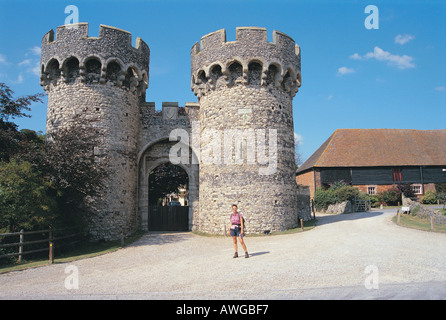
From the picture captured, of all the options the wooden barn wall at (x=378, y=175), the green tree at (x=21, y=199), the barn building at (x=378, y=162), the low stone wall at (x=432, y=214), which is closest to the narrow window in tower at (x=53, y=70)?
the green tree at (x=21, y=199)

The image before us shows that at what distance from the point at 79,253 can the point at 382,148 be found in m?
29.9

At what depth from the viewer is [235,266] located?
7.95 m

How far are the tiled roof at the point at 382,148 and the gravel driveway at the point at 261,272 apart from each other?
19.4 meters

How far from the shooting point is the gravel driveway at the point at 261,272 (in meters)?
5.69

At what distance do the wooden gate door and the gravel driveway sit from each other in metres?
5.62

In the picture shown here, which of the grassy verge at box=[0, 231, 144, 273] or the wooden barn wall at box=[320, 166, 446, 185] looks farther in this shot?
the wooden barn wall at box=[320, 166, 446, 185]

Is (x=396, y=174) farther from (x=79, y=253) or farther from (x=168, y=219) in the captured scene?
(x=79, y=253)

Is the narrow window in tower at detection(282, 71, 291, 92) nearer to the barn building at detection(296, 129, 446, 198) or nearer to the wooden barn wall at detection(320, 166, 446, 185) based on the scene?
the barn building at detection(296, 129, 446, 198)

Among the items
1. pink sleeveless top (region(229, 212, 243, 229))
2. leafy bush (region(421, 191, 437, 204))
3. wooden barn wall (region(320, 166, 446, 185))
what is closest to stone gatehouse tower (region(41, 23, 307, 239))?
pink sleeveless top (region(229, 212, 243, 229))

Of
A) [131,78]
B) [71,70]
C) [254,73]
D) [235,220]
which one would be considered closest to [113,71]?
[131,78]

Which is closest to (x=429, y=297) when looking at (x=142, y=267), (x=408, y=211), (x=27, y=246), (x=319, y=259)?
A: (x=319, y=259)

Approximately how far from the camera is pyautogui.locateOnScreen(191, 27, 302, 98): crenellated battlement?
14.4 meters

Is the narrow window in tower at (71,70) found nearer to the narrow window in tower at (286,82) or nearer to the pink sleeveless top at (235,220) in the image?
the narrow window in tower at (286,82)

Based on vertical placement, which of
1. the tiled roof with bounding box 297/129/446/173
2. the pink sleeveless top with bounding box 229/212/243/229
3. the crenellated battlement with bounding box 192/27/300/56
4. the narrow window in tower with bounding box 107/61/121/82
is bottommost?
the pink sleeveless top with bounding box 229/212/243/229
